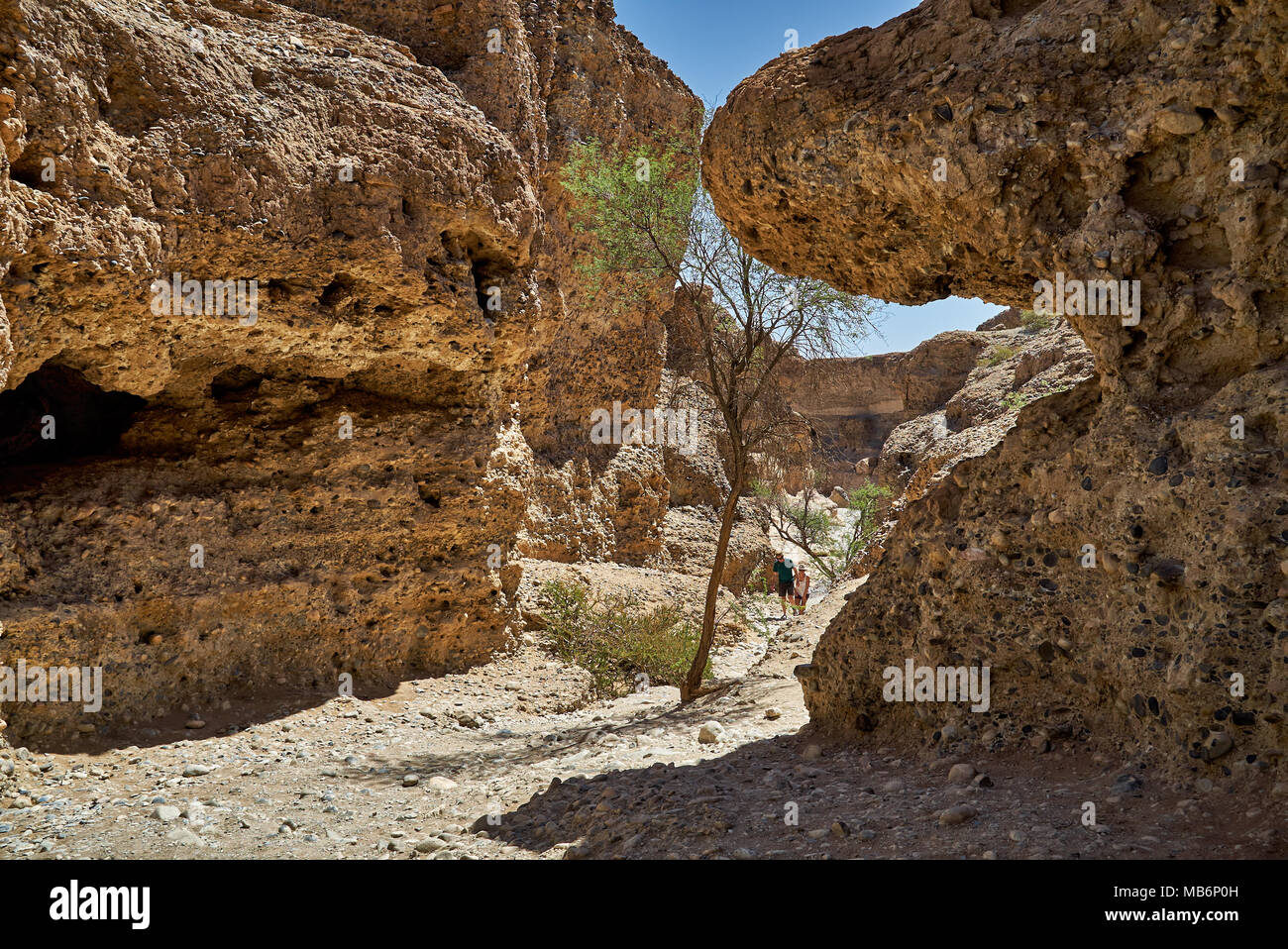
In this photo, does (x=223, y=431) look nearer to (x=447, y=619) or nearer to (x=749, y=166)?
(x=447, y=619)

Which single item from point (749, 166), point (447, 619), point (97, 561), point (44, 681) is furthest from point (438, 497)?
point (749, 166)

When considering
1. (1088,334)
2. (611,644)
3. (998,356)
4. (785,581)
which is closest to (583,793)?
(1088,334)

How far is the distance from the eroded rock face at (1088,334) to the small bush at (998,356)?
39.0 feet

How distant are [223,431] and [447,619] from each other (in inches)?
111

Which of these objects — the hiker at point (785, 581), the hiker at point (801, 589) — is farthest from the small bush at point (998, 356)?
the hiker at point (785, 581)

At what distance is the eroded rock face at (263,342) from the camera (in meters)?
6.01

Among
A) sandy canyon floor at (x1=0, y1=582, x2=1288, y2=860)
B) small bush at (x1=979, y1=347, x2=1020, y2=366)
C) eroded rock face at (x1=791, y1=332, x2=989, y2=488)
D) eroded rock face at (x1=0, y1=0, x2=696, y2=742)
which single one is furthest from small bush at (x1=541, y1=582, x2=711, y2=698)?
eroded rock face at (x1=791, y1=332, x2=989, y2=488)

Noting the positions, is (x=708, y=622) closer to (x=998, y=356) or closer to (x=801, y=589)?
(x=801, y=589)

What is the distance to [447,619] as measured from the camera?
9086mm

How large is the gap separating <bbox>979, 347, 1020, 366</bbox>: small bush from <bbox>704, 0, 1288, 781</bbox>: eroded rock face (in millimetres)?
11889

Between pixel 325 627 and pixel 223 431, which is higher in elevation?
pixel 223 431

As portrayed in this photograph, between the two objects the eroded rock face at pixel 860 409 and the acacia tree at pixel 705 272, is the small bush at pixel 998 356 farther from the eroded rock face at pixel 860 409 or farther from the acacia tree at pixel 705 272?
the eroded rock face at pixel 860 409

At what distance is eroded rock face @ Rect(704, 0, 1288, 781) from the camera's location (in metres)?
3.59
